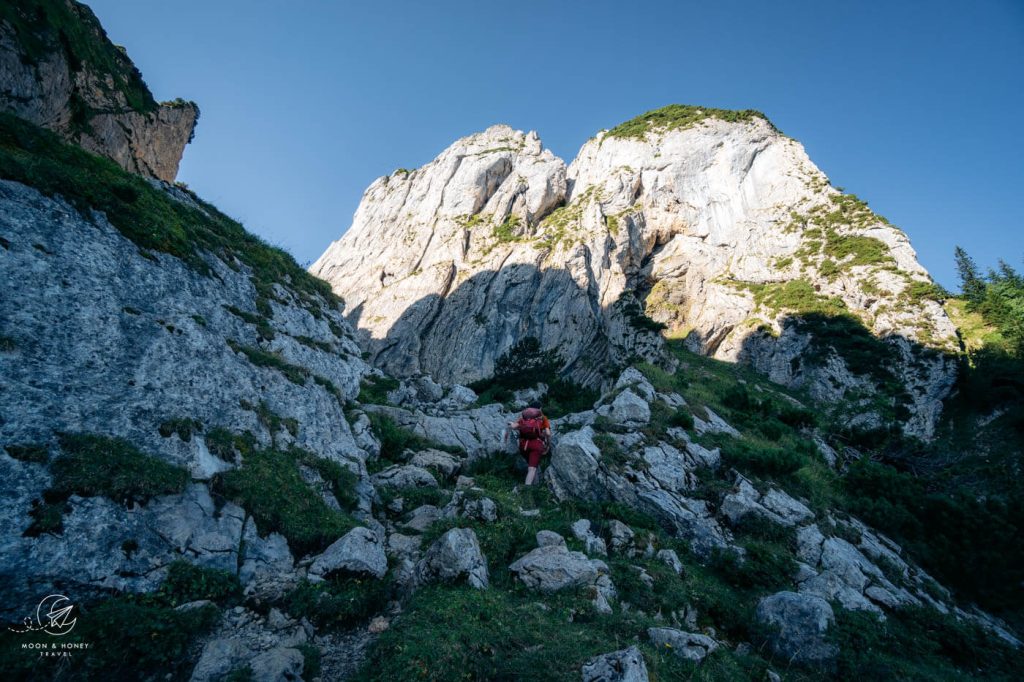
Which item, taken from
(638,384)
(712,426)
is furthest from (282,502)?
(712,426)

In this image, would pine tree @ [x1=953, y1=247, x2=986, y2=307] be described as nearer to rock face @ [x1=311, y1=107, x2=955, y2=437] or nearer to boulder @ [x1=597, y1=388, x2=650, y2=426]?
rock face @ [x1=311, y1=107, x2=955, y2=437]

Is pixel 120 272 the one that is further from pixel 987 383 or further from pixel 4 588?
pixel 987 383

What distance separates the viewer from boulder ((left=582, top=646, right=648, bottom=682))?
19.8ft

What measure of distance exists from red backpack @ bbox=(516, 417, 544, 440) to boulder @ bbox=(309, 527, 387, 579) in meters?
8.58

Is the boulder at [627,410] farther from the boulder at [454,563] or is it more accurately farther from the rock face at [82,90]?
the rock face at [82,90]

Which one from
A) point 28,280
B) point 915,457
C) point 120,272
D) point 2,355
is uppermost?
point 915,457

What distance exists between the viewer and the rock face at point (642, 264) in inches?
1836

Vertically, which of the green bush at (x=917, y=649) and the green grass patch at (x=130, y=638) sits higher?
the green bush at (x=917, y=649)

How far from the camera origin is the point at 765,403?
26750mm

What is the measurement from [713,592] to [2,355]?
59.1 feet

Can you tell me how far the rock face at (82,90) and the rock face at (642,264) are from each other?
1454 inches

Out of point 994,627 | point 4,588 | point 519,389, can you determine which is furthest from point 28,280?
point 519,389

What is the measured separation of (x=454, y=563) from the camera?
948cm

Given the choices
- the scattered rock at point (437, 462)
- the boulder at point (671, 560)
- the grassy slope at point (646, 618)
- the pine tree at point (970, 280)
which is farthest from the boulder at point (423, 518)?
the pine tree at point (970, 280)
